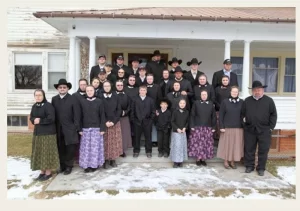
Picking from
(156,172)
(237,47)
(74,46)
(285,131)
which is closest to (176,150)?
(156,172)

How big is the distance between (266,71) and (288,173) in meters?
6.14

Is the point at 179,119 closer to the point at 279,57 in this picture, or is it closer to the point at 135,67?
the point at 135,67

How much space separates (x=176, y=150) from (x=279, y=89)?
7242mm

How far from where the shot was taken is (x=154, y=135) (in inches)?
273

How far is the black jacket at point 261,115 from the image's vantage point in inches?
225

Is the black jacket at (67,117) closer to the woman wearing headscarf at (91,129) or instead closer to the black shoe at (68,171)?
the woman wearing headscarf at (91,129)

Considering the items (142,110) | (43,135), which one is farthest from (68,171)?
(142,110)

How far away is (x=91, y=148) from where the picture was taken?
5.63 meters

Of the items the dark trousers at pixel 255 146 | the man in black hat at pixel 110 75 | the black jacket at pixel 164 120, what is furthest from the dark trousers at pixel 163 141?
the dark trousers at pixel 255 146

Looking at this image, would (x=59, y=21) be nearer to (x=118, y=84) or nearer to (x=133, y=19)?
(x=133, y=19)

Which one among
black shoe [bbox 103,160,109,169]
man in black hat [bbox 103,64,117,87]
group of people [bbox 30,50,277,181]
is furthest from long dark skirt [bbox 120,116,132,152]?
man in black hat [bbox 103,64,117,87]

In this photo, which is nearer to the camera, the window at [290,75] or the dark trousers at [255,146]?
the dark trousers at [255,146]

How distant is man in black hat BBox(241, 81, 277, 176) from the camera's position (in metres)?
5.72

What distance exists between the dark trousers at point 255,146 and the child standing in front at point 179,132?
4.17ft
